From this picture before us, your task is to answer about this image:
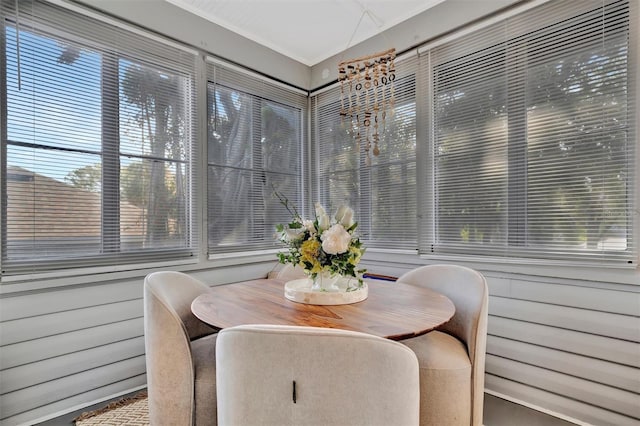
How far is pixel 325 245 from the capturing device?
1443mm

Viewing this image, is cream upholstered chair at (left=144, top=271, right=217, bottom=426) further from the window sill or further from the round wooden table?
the window sill

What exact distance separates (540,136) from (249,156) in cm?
227

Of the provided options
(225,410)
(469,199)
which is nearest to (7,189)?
(225,410)

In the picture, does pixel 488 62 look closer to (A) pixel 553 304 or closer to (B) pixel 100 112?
(A) pixel 553 304

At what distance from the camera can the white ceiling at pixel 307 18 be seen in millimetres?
2490

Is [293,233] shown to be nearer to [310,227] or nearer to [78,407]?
[310,227]

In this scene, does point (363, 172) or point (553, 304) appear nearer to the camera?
point (553, 304)

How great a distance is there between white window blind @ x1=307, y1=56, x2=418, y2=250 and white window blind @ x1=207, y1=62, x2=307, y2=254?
0.84 feet

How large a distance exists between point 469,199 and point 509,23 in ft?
3.90

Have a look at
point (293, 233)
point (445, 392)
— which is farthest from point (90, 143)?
point (445, 392)

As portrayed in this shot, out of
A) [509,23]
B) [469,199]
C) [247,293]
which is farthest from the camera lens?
[469,199]

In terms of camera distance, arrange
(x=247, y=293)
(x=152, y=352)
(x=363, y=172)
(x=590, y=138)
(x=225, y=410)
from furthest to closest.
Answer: (x=363, y=172)
(x=590, y=138)
(x=247, y=293)
(x=152, y=352)
(x=225, y=410)

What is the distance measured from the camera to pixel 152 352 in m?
1.43

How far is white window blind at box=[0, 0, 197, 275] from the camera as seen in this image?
183cm
